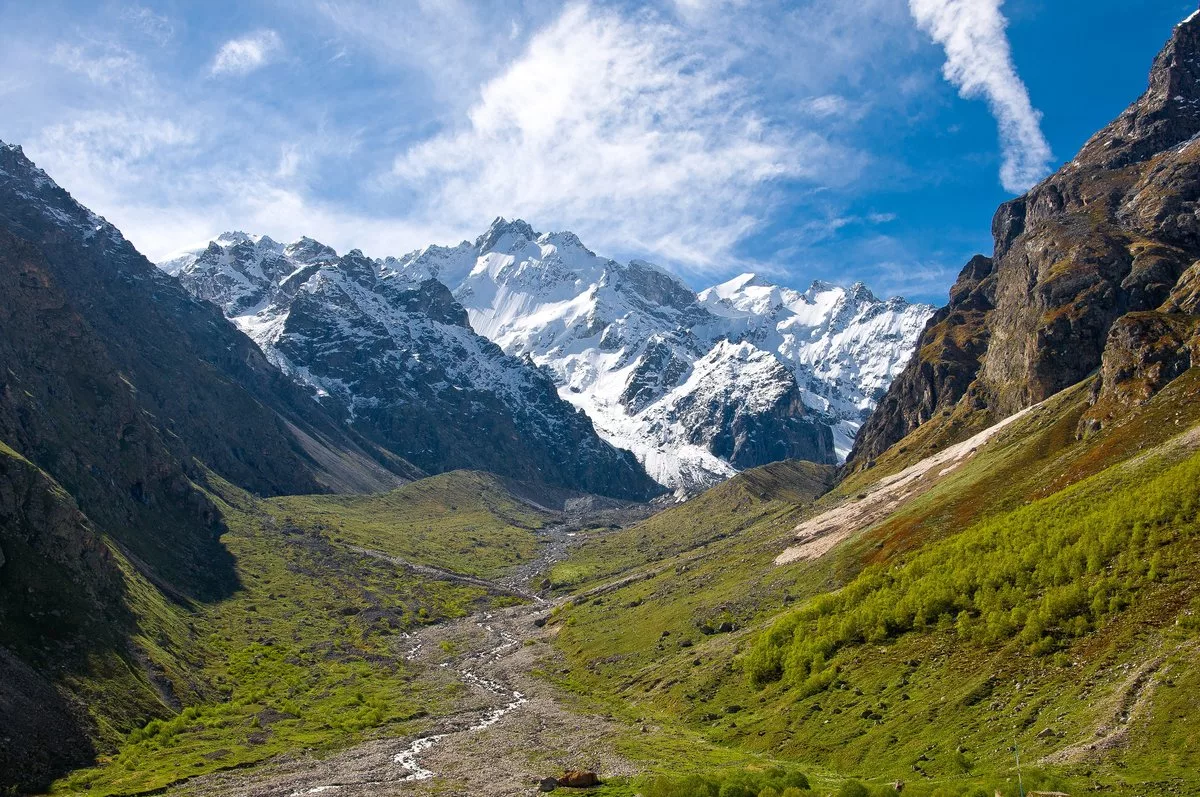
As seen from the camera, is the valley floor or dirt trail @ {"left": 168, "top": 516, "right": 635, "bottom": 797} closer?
dirt trail @ {"left": 168, "top": 516, "right": 635, "bottom": 797}

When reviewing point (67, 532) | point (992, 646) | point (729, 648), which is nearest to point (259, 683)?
point (67, 532)

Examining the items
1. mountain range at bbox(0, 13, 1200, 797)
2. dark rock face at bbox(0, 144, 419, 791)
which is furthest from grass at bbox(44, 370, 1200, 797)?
dark rock face at bbox(0, 144, 419, 791)

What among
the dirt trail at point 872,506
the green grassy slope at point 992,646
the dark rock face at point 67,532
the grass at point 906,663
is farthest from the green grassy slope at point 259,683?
the dirt trail at point 872,506

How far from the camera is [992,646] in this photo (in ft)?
212

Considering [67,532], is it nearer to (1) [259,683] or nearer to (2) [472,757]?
(1) [259,683]

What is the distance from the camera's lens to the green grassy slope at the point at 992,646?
48.9 metres

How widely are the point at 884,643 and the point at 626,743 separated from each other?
2631 centimetres

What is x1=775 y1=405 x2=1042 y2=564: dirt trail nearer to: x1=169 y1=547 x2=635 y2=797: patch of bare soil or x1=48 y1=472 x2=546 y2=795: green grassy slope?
x1=169 y1=547 x2=635 y2=797: patch of bare soil

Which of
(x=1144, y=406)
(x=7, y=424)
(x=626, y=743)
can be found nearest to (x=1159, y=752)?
(x=626, y=743)

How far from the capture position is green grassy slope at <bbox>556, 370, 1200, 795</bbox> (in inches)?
1924

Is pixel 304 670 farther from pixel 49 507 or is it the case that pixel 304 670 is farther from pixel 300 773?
pixel 300 773

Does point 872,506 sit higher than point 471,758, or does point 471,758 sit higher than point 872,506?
point 872,506

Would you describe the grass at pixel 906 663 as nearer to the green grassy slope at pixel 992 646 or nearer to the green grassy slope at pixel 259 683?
the green grassy slope at pixel 992 646

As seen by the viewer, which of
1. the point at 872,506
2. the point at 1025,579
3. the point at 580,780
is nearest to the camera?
the point at 580,780
